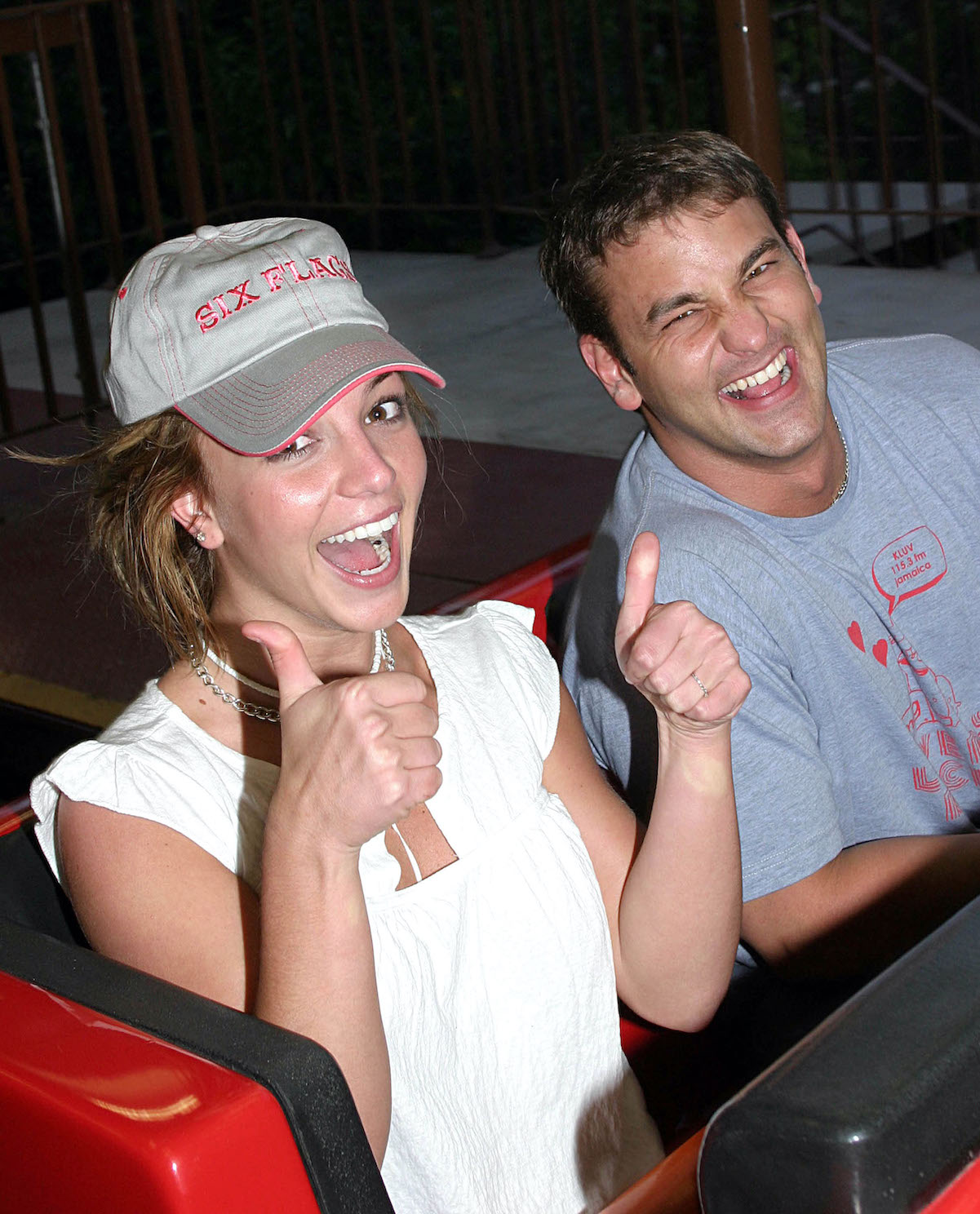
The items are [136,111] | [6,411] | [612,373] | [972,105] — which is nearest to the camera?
[612,373]

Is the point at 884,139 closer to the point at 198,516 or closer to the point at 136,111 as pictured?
the point at 136,111

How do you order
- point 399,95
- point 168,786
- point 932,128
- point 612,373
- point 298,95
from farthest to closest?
point 298,95
point 399,95
point 932,128
point 612,373
point 168,786

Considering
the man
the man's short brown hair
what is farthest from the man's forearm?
the man's short brown hair

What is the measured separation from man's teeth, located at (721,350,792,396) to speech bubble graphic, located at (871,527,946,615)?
22cm

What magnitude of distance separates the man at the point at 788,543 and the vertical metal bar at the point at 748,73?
114 cm

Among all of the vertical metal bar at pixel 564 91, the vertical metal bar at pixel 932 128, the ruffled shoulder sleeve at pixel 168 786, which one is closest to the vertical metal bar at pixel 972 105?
the vertical metal bar at pixel 932 128

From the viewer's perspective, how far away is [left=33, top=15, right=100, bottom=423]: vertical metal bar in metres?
4.01

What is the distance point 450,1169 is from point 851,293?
4.23 metres

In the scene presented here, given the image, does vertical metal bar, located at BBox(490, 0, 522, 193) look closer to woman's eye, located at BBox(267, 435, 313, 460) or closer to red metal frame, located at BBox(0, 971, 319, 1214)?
woman's eye, located at BBox(267, 435, 313, 460)

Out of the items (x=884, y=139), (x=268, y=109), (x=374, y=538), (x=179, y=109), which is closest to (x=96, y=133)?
(x=179, y=109)

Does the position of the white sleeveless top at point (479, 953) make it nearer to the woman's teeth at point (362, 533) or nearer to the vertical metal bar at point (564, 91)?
the woman's teeth at point (362, 533)

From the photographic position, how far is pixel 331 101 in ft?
21.0

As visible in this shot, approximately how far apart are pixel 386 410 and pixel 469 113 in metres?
5.52

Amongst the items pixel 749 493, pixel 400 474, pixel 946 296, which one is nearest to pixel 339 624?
pixel 400 474
